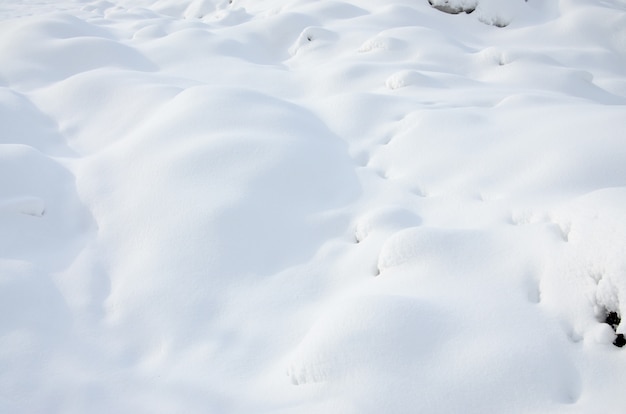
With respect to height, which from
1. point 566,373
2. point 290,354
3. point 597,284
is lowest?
point 290,354

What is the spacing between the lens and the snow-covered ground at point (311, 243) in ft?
6.20

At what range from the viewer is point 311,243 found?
2.85m

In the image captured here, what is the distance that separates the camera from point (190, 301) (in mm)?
2506

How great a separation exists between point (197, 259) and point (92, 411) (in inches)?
37.2

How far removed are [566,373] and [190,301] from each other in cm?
184

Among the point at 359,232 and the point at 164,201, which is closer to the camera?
the point at 359,232

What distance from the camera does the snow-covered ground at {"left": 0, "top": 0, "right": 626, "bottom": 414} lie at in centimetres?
189

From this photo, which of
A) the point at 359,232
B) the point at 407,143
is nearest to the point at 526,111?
the point at 407,143

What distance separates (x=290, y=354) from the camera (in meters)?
2.14

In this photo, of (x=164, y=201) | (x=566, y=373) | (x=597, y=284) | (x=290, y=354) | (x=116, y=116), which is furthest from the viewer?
(x=116, y=116)

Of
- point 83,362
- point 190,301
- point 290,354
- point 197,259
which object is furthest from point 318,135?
point 83,362

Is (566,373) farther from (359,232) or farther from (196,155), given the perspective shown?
(196,155)

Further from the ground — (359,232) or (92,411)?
(359,232)

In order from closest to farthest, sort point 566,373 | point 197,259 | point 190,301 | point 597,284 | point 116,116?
point 566,373
point 597,284
point 190,301
point 197,259
point 116,116
